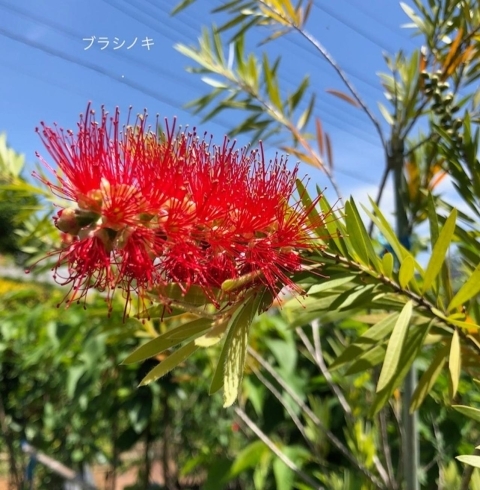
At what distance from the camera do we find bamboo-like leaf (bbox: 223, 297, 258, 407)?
42cm

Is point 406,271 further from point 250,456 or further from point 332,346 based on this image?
point 250,456

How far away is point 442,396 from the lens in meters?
0.94

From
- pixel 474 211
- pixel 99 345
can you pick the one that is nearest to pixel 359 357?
pixel 474 211

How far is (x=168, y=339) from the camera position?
1.57 ft

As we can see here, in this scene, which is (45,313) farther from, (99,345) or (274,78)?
(274,78)

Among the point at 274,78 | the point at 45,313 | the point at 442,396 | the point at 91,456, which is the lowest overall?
the point at 91,456

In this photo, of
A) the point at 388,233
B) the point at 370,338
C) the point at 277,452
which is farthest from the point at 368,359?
the point at 277,452

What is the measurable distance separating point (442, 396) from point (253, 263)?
0.64 metres

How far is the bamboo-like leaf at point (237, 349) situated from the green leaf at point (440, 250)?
0.57 feet

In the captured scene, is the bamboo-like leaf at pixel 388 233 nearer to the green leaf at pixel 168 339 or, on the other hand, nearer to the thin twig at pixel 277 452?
the green leaf at pixel 168 339

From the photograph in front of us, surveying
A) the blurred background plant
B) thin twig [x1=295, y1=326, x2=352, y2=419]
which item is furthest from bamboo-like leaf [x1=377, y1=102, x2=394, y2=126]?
thin twig [x1=295, y1=326, x2=352, y2=419]

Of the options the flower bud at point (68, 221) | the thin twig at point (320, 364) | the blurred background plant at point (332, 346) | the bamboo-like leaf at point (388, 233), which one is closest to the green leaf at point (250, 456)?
the blurred background plant at point (332, 346)

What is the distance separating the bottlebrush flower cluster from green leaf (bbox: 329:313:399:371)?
0.12m

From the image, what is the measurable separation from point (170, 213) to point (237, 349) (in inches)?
5.0
